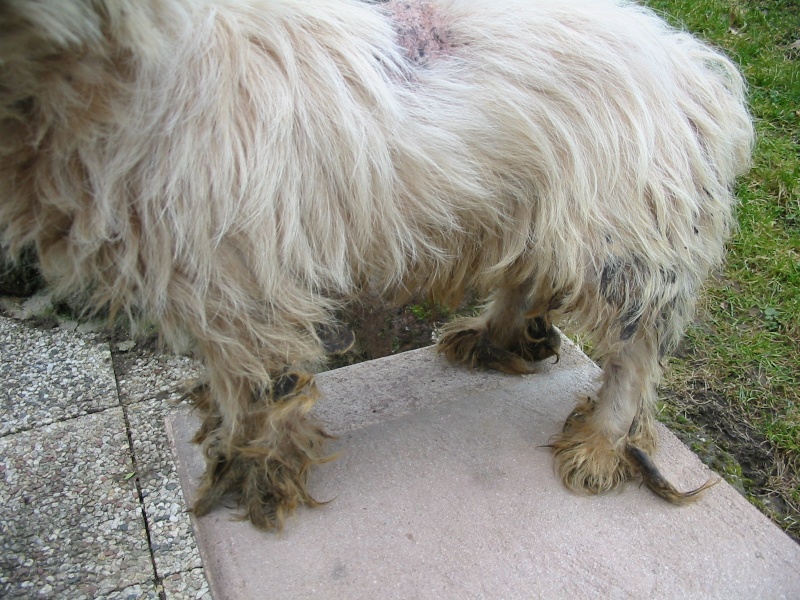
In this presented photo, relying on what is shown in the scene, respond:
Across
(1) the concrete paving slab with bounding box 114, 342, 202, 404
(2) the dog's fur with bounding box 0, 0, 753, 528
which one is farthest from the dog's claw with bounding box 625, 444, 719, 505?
(1) the concrete paving slab with bounding box 114, 342, 202, 404

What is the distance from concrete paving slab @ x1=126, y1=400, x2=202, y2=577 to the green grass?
196 centimetres

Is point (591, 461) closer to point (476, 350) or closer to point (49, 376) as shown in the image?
point (476, 350)

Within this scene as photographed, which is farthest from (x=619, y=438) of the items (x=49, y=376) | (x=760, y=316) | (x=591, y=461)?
(x=49, y=376)

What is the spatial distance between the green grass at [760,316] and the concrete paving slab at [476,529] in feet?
1.02

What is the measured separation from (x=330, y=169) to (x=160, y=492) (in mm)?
1460

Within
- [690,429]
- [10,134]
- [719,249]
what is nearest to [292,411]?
[10,134]

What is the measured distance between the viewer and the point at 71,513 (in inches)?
94.4

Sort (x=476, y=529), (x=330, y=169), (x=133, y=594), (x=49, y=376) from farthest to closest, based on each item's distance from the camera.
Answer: (x=49, y=376) → (x=476, y=529) → (x=133, y=594) → (x=330, y=169)

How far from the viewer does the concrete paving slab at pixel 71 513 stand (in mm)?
2176

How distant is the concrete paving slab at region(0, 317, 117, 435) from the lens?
2889 millimetres

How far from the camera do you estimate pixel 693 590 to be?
2.13 metres

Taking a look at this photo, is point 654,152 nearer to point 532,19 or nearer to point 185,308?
point 532,19

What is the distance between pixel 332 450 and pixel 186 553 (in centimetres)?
61

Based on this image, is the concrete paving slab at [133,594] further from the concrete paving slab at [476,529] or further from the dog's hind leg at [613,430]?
the dog's hind leg at [613,430]
